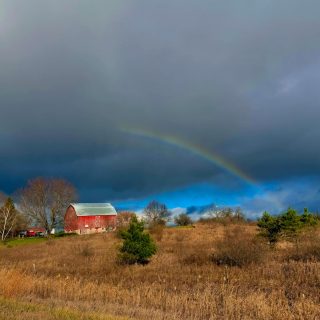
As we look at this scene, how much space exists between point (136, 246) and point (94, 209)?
80.4m

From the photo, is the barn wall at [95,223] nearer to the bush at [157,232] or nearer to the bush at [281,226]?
the bush at [157,232]

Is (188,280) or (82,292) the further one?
(188,280)

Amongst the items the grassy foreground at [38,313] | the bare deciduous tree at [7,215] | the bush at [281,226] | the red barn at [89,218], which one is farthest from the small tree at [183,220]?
the grassy foreground at [38,313]

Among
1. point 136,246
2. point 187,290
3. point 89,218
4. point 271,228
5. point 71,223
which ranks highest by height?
point 89,218

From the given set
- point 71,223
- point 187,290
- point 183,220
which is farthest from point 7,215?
point 187,290

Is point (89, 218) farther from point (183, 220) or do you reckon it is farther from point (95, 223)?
point (183, 220)

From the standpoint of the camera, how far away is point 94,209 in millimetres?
103750

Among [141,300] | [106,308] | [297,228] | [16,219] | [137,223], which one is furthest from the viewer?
[16,219]

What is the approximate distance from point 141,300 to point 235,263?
9.70 meters

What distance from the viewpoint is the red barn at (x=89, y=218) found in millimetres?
98000

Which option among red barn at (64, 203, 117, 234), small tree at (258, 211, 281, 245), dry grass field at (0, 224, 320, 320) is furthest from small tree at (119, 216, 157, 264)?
red barn at (64, 203, 117, 234)

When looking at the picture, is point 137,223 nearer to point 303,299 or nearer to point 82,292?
point 82,292

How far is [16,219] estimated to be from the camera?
85750mm

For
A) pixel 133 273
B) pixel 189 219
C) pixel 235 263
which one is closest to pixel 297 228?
pixel 235 263
